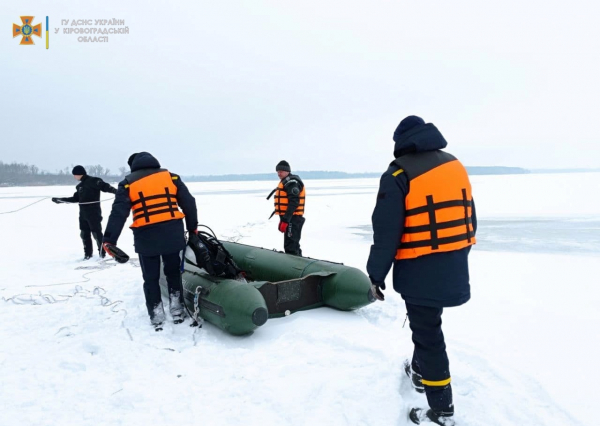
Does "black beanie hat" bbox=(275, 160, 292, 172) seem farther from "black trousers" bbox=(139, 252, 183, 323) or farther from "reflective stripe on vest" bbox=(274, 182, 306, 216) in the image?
"black trousers" bbox=(139, 252, 183, 323)

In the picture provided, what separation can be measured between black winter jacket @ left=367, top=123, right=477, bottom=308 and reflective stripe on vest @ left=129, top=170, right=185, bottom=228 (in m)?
1.96

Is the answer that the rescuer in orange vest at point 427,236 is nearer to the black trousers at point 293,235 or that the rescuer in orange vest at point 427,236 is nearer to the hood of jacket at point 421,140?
the hood of jacket at point 421,140

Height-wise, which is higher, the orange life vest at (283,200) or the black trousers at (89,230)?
the orange life vest at (283,200)

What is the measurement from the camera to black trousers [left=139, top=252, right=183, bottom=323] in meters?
3.46

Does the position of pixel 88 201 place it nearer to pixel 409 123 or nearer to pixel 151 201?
pixel 151 201

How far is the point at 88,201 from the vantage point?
254 inches

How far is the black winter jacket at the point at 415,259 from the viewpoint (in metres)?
1.94

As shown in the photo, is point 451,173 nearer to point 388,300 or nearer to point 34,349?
point 388,300

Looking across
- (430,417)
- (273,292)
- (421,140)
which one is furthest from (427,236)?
(273,292)

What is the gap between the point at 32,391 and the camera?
8.06ft

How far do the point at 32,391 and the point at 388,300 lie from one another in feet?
9.55

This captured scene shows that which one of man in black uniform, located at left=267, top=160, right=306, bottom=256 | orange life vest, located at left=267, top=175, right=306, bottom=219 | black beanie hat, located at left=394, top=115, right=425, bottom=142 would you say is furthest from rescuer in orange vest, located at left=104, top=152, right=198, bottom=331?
black beanie hat, located at left=394, top=115, right=425, bottom=142

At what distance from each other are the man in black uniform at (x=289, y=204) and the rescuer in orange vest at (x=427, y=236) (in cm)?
311

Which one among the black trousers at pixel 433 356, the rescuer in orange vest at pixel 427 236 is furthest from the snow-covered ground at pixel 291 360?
the rescuer in orange vest at pixel 427 236
